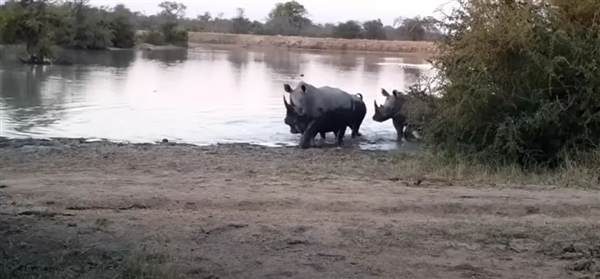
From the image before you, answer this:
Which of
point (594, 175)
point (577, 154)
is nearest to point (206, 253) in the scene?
point (594, 175)

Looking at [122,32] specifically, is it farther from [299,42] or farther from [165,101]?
[165,101]

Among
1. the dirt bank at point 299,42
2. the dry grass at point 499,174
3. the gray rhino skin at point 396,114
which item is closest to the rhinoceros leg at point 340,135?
the gray rhino skin at point 396,114

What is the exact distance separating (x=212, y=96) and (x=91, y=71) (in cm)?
1298

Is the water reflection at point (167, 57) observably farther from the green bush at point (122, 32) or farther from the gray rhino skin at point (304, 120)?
the gray rhino skin at point (304, 120)

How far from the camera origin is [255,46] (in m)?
91.7

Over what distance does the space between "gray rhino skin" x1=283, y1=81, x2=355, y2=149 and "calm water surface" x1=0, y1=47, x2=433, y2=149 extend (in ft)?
2.83

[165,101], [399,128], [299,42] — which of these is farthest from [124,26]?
[399,128]

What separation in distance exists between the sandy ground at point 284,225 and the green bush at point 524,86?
210 cm

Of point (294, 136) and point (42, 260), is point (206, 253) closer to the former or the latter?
point (42, 260)

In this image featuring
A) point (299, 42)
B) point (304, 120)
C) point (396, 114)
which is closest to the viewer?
point (304, 120)

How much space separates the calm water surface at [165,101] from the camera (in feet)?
66.5

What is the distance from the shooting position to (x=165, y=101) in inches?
1102

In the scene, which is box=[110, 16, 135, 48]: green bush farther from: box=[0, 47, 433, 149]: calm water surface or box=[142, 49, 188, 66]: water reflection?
box=[0, 47, 433, 149]: calm water surface

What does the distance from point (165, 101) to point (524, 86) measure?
1608cm
